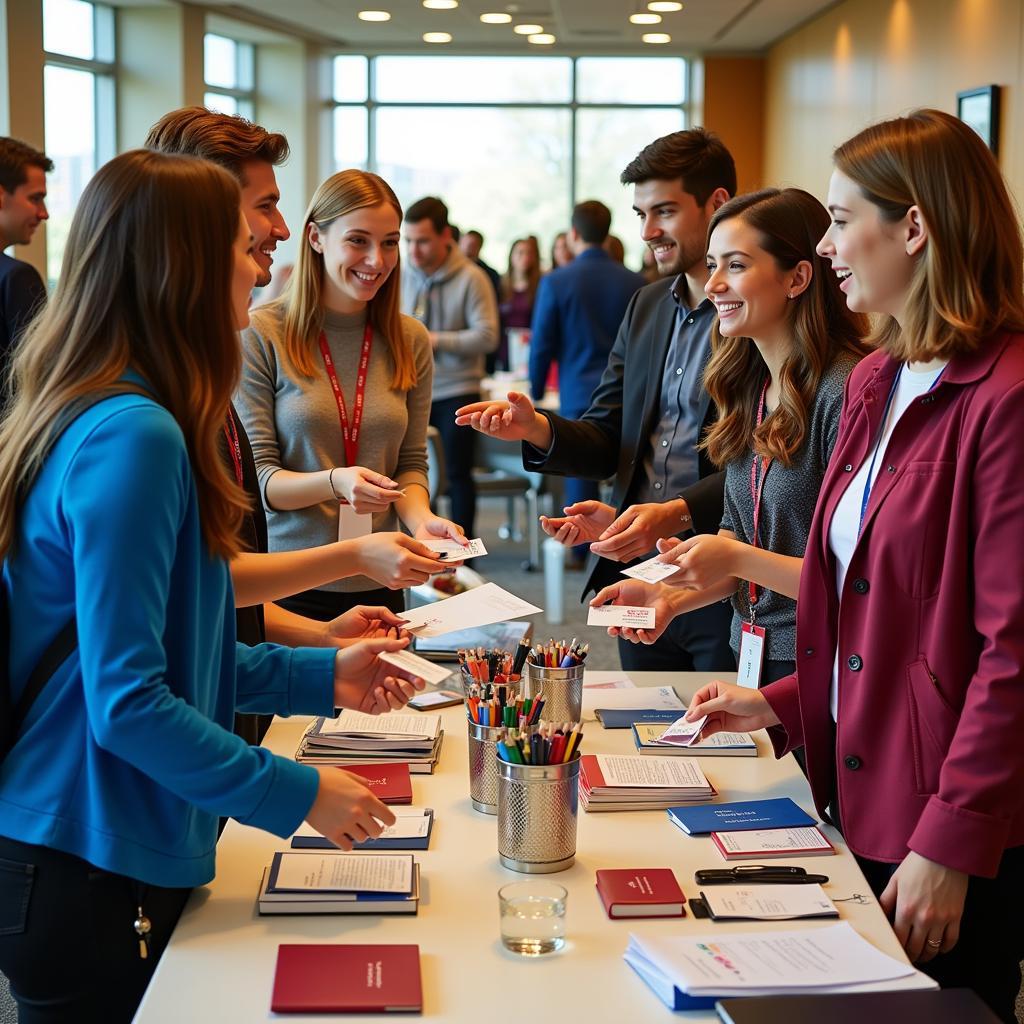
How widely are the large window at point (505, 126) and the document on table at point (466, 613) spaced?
38.1 feet

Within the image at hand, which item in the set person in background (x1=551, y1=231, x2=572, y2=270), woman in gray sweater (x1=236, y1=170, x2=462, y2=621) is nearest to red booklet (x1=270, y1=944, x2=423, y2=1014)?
woman in gray sweater (x1=236, y1=170, x2=462, y2=621)

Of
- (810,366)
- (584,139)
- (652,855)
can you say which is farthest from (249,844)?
(584,139)

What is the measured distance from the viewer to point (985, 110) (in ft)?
24.0

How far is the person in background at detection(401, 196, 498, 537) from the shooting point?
708 cm

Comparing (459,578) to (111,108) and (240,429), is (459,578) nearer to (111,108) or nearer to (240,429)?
(240,429)

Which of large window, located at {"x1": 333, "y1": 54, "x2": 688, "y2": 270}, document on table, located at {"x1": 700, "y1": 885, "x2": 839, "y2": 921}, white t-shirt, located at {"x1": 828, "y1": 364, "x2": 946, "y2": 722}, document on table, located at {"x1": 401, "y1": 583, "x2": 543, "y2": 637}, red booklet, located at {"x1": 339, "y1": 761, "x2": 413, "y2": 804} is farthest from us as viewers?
large window, located at {"x1": 333, "y1": 54, "x2": 688, "y2": 270}

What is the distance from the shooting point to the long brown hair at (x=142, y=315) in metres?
1.43

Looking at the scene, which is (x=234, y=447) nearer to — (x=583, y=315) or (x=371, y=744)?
(x=371, y=744)

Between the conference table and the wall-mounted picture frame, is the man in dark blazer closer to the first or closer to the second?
the conference table

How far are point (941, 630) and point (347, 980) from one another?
0.89m

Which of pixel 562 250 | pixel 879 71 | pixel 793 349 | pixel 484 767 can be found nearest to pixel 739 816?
pixel 484 767

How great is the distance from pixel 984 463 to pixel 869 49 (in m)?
8.91

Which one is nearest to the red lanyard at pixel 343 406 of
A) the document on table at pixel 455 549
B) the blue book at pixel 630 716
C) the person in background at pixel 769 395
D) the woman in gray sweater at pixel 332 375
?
the woman in gray sweater at pixel 332 375

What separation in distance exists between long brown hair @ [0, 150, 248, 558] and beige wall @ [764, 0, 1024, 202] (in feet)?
14.2
